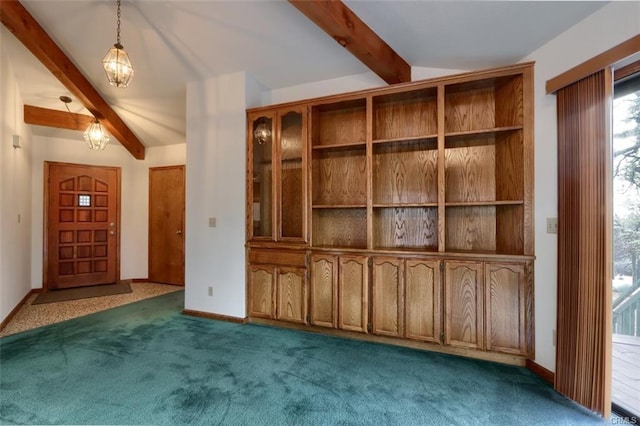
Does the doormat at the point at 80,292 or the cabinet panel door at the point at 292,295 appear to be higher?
the cabinet panel door at the point at 292,295

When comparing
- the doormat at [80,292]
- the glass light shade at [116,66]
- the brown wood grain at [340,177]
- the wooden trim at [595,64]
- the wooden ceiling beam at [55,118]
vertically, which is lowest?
the doormat at [80,292]

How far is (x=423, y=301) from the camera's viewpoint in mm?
2818

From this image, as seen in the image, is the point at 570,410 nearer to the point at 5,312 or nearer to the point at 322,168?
the point at 322,168

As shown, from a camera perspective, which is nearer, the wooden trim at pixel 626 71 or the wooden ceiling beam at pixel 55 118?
the wooden trim at pixel 626 71

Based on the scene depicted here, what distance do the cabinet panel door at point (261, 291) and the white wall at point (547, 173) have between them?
2.50 meters

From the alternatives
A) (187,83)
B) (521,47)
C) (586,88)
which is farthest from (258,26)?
(586,88)

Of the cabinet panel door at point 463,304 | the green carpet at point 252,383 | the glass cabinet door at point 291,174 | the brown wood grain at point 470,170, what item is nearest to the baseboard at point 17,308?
the green carpet at point 252,383

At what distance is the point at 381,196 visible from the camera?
3371mm

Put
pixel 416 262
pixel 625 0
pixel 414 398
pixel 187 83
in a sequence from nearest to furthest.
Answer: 1. pixel 625 0
2. pixel 414 398
3. pixel 416 262
4. pixel 187 83

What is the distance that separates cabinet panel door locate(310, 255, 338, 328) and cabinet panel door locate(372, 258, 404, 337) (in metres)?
0.42

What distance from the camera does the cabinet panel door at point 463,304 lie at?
2.63m

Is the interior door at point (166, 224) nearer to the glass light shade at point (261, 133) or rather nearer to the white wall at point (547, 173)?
the glass light shade at point (261, 133)

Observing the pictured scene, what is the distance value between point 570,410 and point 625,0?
2.47m

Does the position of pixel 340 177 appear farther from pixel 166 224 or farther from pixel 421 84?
pixel 166 224
